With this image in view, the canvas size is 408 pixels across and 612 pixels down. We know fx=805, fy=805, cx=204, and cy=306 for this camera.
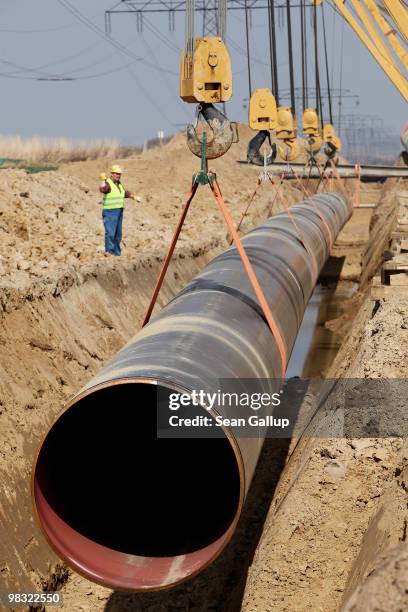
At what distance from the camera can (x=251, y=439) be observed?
4.89 metres

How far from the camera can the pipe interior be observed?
5.05 m

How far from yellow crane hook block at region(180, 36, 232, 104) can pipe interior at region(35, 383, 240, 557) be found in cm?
285

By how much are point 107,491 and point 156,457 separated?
0.64 meters

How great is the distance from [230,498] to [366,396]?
64.8 inches

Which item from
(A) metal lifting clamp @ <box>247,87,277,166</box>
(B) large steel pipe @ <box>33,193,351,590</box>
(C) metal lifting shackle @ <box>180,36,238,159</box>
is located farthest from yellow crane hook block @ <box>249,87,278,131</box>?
(B) large steel pipe @ <box>33,193,351,590</box>

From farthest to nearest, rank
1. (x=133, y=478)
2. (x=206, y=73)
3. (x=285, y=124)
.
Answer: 1. (x=285, y=124)
2. (x=206, y=73)
3. (x=133, y=478)

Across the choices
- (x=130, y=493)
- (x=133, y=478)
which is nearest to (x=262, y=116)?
(x=133, y=478)

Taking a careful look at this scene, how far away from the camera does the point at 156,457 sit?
618 centimetres

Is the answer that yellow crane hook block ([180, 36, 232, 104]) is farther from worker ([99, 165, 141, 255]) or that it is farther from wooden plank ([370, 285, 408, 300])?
worker ([99, 165, 141, 255])

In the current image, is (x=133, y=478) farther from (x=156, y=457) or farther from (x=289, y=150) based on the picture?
(x=289, y=150)

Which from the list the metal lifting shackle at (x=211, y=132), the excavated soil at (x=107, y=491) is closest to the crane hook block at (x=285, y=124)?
the excavated soil at (x=107, y=491)

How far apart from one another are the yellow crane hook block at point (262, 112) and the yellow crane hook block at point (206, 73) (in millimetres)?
5407

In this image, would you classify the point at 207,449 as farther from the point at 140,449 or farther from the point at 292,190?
the point at 292,190

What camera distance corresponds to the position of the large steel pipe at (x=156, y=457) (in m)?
4.67
